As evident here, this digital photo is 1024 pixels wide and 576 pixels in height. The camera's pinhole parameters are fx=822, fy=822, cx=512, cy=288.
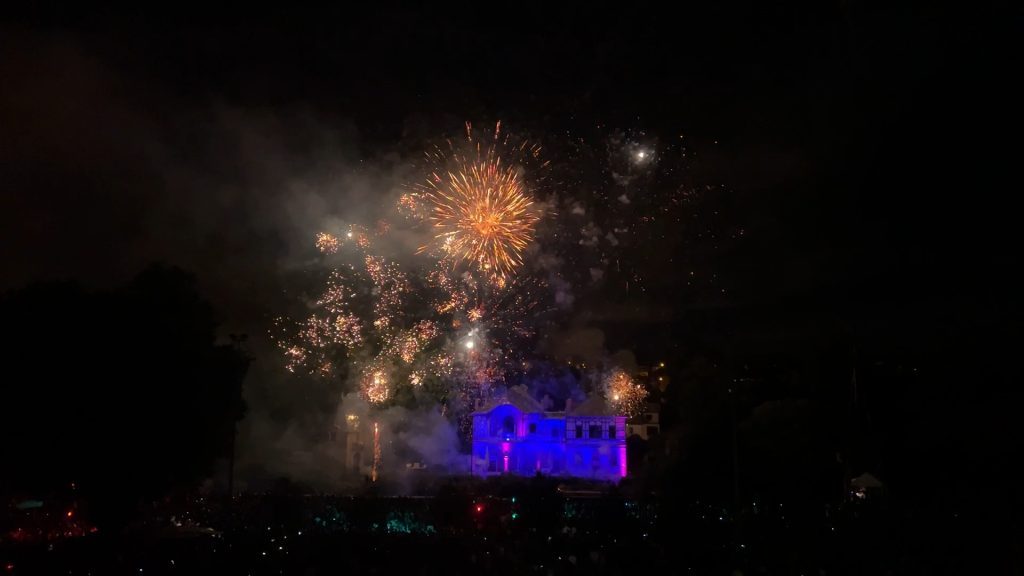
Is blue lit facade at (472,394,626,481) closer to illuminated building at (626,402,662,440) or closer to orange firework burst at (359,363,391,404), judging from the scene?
illuminated building at (626,402,662,440)

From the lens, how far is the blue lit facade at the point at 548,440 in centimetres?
4816

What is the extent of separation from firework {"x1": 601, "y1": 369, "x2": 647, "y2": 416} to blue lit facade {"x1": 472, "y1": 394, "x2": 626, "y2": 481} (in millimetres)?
844

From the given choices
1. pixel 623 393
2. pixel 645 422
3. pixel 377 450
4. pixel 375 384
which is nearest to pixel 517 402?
pixel 623 393

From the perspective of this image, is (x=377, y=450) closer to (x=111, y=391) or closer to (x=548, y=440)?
(x=548, y=440)

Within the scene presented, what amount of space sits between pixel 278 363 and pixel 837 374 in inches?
1142

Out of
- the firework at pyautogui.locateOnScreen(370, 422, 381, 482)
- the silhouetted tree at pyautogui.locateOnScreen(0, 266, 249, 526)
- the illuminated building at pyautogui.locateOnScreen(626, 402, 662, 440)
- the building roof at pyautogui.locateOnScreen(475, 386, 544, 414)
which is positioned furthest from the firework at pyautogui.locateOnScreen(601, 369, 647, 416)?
the silhouetted tree at pyautogui.locateOnScreen(0, 266, 249, 526)

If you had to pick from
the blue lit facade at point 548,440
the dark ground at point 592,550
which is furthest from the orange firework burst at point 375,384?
the dark ground at point 592,550

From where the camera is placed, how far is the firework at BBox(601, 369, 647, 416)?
4934cm

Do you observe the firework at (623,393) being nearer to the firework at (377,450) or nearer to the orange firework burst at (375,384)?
the orange firework burst at (375,384)

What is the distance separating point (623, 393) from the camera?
4953cm

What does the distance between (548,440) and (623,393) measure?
17.5 ft

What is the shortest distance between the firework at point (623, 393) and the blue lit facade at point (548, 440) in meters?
0.84

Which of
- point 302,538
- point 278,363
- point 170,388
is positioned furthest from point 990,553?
point 278,363

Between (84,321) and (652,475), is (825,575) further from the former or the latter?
(652,475)
